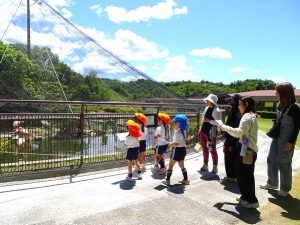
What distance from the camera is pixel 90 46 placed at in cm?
1482

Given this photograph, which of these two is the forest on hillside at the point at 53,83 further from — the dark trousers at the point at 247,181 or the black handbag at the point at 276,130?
the dark trousers at the point at 247,181

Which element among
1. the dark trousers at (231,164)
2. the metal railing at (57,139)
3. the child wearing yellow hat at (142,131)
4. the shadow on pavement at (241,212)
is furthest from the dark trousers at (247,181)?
the metal railing at (57,139)

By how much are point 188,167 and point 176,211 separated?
290cm

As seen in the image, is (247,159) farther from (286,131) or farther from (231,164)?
(231,164)

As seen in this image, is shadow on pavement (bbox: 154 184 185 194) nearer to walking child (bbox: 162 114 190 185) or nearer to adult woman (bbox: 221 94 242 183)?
walking child (bbox: 162 114 190 185)

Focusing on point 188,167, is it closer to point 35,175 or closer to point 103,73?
point 35,175

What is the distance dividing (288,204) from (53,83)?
9.45m

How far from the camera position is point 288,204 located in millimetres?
5363

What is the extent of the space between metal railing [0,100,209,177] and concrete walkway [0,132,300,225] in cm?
46

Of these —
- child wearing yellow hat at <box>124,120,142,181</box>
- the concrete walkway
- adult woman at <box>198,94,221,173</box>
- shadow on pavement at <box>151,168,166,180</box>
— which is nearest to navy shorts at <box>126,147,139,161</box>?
child wearing yellow hat at <box>124,120,142,181</box>

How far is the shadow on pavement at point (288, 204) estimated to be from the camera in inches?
193

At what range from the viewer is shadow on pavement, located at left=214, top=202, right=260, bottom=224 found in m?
4.69

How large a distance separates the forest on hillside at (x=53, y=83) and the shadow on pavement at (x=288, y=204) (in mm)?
7237

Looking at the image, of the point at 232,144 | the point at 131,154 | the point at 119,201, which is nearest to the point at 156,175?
the point at 131,154
